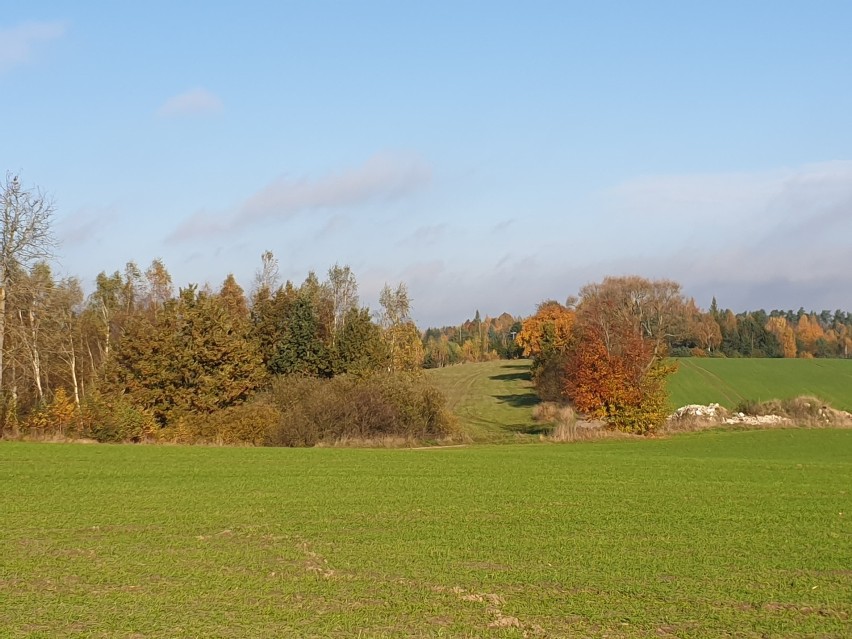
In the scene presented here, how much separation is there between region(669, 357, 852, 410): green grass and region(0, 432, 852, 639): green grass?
182 ft

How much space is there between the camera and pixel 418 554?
11703mm

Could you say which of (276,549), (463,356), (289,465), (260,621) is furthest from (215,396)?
(463,356)

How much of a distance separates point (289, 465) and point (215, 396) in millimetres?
18864

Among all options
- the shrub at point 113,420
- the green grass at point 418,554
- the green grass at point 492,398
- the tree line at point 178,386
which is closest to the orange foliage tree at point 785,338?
the green grass at point 492,398

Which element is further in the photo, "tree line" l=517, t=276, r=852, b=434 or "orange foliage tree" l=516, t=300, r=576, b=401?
"orange foliage tree" l=516, t=300, r=576, b=401

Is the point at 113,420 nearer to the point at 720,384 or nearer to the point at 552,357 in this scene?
the point at 552,357

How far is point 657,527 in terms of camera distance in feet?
46.6

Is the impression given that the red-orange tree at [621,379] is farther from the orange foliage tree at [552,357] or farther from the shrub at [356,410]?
the orange foliage tree at [552,357]

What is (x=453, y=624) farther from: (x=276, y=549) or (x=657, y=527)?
(x=657, y=527)

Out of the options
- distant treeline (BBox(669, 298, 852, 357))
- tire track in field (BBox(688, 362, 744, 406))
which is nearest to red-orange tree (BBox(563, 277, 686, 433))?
tire track in field (BBox(688, 362, 744, 406))

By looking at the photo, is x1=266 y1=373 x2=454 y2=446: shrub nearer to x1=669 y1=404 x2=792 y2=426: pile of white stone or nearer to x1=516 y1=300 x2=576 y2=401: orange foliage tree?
x1=669 y1=404 x2=792 y2=426: pile of white stone

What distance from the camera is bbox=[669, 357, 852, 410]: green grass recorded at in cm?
7719

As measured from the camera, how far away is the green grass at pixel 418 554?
8.42m

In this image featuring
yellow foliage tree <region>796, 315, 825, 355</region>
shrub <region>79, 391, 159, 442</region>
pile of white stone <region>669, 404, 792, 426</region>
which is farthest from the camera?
yellow foliage tree <region>796, 315, 825, 355</region>
